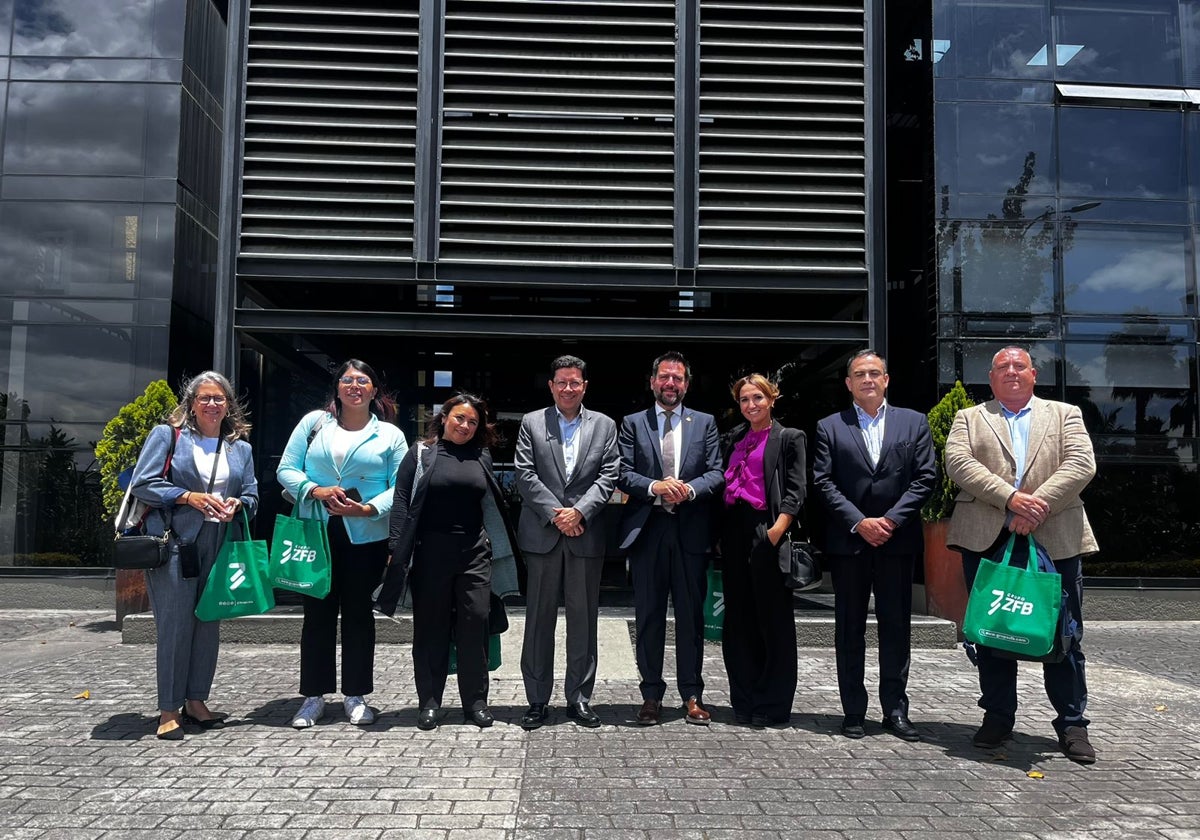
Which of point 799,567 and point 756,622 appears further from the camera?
point 756,622

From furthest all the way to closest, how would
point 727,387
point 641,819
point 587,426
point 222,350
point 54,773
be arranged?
1. point 727,387
2. point 222,350
3. point 587,426
4. point 54,773
5. point 641,819

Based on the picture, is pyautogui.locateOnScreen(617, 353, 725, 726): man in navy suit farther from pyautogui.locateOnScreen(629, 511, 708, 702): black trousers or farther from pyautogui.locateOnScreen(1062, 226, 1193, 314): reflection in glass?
pyautogui.locateOnScreen(1062, 226, 1193, 314): reflection in glass

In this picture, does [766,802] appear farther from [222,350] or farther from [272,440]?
[272,440]

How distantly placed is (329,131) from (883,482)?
636 centimetres

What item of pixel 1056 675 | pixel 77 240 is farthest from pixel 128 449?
pixel 1056 675

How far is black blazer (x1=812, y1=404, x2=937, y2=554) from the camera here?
206 inches

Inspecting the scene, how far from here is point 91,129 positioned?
11.1m

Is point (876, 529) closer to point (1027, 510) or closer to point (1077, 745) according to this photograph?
point (1027, 510)

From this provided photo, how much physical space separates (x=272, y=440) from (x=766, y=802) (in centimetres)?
850

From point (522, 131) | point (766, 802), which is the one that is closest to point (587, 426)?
point (766, 802)

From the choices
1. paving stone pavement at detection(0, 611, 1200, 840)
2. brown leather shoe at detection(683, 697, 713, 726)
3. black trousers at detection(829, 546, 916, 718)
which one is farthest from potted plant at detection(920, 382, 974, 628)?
brown leather shoe at detection(683, 697, 713, 726)

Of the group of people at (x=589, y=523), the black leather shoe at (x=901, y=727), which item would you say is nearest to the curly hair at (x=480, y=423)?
the group of people at (x=589, y=523)

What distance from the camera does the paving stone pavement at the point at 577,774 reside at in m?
3.63

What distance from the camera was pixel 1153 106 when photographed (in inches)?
437
